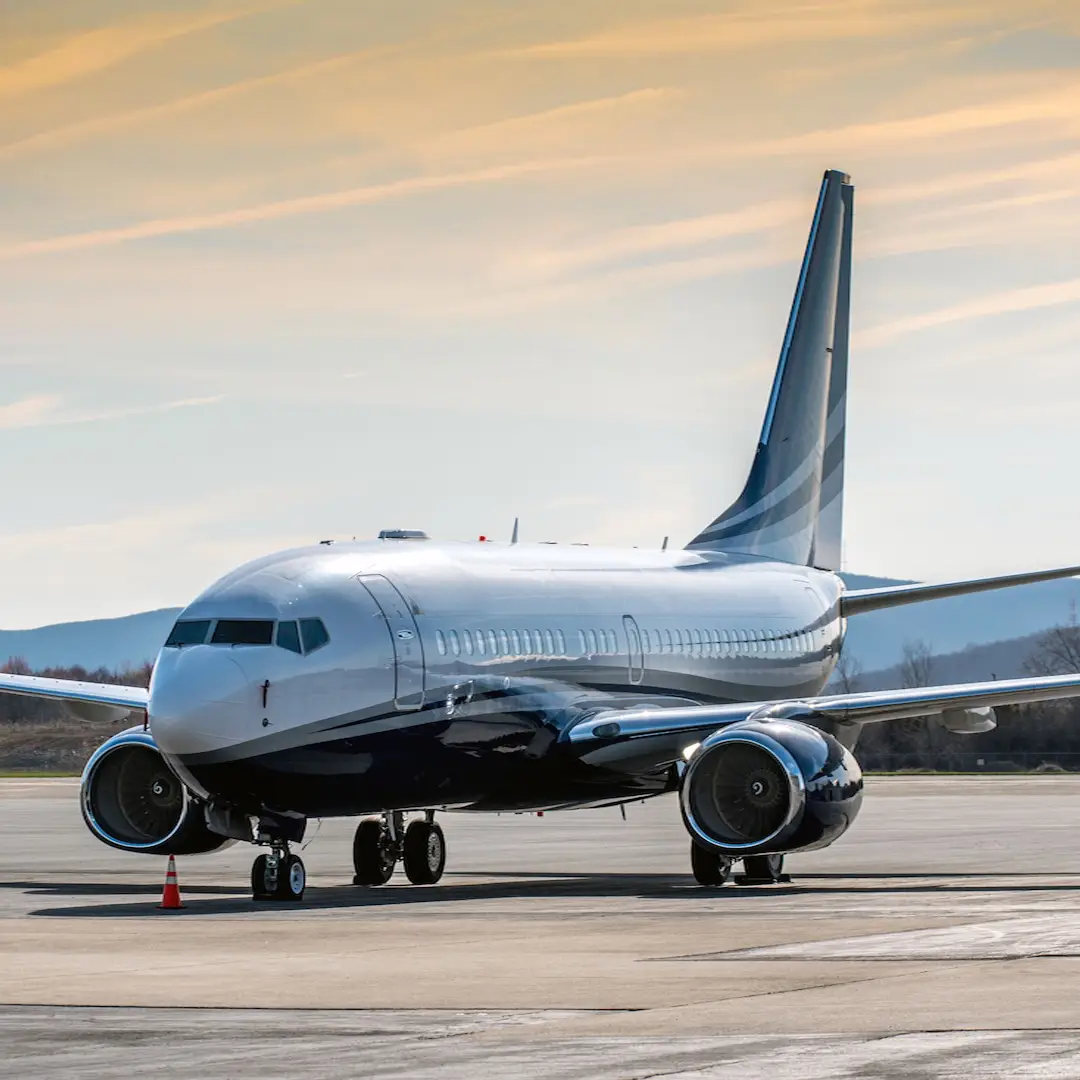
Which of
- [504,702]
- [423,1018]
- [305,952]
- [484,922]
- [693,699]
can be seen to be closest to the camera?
[423,1018]

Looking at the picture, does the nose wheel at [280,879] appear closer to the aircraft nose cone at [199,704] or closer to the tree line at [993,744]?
the aircraft nose cone at [199,704]

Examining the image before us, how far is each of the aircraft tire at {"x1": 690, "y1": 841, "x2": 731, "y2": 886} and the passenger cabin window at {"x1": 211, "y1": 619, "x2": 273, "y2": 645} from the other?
19.4 feet

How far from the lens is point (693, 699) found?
34.5 metres

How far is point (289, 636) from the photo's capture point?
25516 millimetres

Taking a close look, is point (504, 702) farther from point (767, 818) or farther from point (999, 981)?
point (999, 981)

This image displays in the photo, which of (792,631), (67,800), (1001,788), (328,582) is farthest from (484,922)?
(1001,788)

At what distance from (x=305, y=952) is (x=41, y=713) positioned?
358 feet

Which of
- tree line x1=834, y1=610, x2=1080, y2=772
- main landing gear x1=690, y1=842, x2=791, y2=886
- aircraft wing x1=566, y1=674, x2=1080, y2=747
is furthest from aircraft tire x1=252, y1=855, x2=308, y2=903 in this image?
tree line x1=834, y1=610, x2=1080, y2=772

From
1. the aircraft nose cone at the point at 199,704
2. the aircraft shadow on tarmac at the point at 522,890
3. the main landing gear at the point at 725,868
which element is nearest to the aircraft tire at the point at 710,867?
the main landing gear at the point at 725,868

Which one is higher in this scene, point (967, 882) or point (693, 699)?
point (693, 699)

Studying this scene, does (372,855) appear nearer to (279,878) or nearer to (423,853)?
(423,853)

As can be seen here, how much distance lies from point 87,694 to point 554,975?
1642 centimetres

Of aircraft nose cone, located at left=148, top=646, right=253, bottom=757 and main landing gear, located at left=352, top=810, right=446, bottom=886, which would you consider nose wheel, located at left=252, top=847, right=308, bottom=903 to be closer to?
aircraft nose cone, located at left=148, top=646, right=253, bottom=757

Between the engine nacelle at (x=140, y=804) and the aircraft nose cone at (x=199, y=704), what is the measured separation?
13.3 ft
